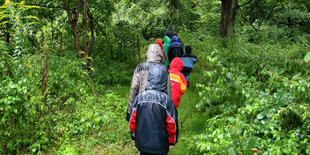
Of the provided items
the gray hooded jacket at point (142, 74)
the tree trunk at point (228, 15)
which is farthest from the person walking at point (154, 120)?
the tree trunk at point (228, 15)

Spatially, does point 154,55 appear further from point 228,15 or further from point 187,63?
point 228,15

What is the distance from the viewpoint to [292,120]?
2.78 meters

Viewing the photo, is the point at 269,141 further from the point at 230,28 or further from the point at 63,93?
the point at 230,28

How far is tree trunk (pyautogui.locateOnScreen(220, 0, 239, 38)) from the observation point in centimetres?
Result: 828

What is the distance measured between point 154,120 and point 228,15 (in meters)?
7.50

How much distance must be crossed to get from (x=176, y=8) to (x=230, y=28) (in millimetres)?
4559

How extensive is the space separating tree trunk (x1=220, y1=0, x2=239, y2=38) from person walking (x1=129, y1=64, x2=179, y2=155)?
7141 millimetres

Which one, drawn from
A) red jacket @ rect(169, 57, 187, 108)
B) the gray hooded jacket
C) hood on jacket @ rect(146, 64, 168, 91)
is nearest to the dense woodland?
→ red jacket @ rect(169, 57, 187, 108)

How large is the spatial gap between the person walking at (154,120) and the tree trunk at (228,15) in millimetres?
7141

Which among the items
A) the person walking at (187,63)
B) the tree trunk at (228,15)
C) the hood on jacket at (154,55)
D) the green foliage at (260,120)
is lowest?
the green foliage at (260,120)

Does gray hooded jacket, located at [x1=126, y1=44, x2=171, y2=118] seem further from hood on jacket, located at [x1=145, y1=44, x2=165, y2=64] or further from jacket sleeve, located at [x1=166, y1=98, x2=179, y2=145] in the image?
jacket sleeve, located at [x1=166, y1=98, x2=179, y2=145]

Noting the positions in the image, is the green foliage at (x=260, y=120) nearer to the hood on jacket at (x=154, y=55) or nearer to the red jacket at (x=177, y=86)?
the red jacket at (x=177, y=86)

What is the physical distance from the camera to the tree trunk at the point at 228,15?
8.28 meters


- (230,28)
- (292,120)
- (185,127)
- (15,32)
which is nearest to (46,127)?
(15,32)
